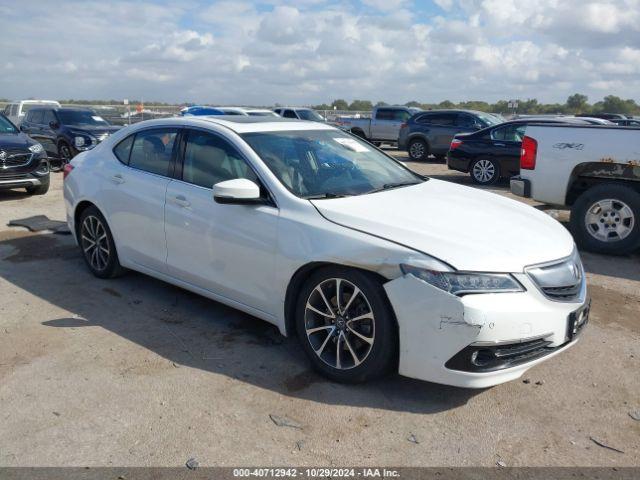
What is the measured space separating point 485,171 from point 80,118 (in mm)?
10817

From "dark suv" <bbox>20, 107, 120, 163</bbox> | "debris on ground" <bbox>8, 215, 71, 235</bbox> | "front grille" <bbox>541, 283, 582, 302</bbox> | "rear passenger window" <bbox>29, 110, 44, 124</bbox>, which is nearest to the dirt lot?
"front grille" <bbox>541, 283, 582, 302</bbox>

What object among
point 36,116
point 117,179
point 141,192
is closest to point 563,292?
point 141,192

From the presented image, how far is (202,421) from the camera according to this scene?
3.31 meters

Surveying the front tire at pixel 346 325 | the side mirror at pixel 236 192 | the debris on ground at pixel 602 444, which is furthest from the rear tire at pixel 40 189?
the debris on ground at pixel 602 444

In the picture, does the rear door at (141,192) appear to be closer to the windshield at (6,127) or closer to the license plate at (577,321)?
the license plate at (577,321)

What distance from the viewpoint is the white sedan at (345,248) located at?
3283 mm

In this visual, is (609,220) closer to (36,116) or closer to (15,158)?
(15,158)

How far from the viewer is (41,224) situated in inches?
324

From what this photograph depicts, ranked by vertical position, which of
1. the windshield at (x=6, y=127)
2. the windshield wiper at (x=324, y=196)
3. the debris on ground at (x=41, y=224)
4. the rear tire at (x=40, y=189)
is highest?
the windshield at (x=6, y=127)

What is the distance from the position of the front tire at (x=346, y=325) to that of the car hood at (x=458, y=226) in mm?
340

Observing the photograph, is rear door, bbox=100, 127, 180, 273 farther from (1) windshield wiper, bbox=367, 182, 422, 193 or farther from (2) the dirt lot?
(1) windshield wiper, bbox=367, 182, 422, 193

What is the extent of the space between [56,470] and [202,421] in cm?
77

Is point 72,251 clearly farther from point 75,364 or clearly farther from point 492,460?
point 492,460

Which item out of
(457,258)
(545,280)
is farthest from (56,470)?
(545,280)
